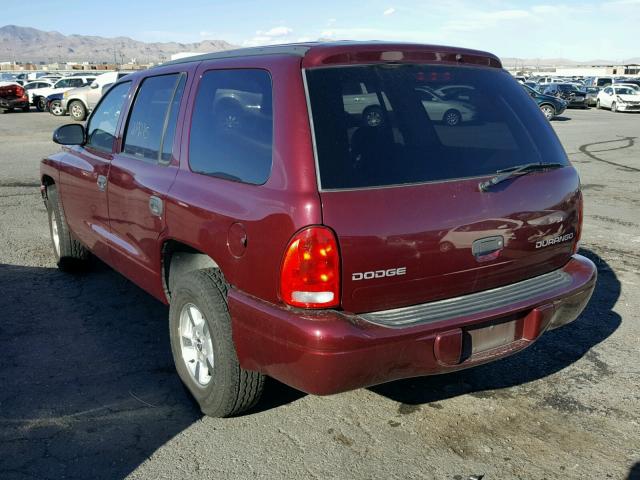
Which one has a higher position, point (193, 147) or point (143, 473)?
point (193, 147)

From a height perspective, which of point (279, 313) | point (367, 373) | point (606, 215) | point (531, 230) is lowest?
point (606, 215)

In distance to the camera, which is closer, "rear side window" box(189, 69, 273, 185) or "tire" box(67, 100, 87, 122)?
"rear side window" box(189, 69, 273, 185)

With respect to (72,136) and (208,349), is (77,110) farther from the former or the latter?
(208,349)

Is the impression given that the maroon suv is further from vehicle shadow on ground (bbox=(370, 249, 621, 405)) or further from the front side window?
the front side window

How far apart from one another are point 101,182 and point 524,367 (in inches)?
119

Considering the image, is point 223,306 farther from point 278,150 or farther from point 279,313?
point 278,150

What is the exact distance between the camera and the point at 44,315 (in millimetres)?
4738

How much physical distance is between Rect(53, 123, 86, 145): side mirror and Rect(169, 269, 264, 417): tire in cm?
197

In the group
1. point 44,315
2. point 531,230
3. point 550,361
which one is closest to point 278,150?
point 531,230

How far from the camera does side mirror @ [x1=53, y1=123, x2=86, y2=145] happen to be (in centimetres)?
478

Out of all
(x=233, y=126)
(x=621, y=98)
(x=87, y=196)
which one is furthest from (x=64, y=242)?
(x=621, y=98)

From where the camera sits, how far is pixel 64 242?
18.1 feet

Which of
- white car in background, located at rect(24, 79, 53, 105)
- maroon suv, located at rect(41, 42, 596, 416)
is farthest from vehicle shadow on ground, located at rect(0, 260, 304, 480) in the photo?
white car in background, located at rect(24, 79, 53, 105)

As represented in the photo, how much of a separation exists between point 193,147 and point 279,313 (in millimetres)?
1149
